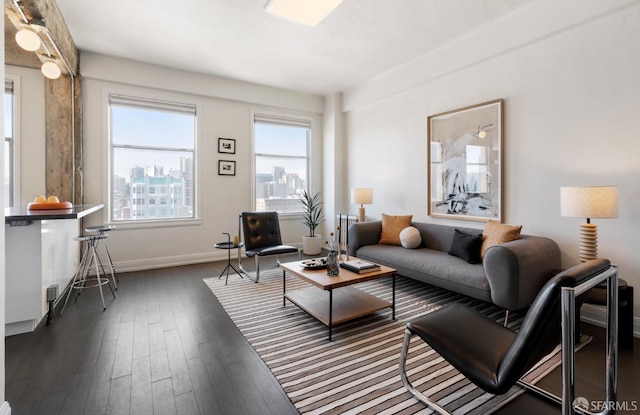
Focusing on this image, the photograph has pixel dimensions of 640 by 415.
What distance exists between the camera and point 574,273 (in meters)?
1.22

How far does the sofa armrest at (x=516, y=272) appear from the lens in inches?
94.3

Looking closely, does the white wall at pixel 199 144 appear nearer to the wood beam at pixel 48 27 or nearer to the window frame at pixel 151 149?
the window frame at pixel 151 149

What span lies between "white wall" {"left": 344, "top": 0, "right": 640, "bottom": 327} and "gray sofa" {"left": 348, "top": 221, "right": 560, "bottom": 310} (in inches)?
16.3

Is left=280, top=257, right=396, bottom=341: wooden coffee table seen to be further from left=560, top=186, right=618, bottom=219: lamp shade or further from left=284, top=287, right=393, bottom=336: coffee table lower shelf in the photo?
left=560, top=186, right=618, bottom=219: lamp shade

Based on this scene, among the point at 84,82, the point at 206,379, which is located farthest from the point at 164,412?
the point at 84,82

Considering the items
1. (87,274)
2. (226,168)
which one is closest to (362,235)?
(226,168)

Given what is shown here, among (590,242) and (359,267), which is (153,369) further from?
(590,242)

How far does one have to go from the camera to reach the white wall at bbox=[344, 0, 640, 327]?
2.50 m

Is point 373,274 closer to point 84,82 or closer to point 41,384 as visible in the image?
point 41,384

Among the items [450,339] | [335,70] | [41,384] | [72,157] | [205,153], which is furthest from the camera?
[205,153]

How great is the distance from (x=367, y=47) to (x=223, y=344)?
3.70 metres

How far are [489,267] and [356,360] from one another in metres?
1.34

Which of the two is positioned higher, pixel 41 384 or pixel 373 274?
pixel 373 274

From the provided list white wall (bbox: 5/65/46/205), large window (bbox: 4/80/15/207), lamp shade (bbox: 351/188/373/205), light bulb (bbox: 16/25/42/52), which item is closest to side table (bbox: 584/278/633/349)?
lamp shade (bbox: 351/188/373/205)
